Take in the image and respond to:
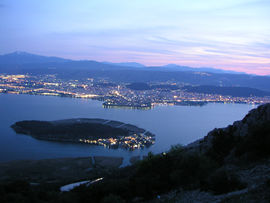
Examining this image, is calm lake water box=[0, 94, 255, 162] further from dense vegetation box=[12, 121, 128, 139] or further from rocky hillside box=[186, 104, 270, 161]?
rocky hillside box=[186, 104, 270, 161]

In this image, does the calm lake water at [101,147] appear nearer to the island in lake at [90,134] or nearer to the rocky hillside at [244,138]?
the island in lake at [90,134]

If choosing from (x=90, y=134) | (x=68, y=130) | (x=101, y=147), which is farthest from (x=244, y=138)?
(x=68, y=130)

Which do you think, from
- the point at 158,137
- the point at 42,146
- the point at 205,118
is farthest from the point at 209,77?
the point at 42,146

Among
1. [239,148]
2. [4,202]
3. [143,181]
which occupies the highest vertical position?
[239,148]

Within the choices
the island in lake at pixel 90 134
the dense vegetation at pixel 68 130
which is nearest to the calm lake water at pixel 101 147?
the island in lake at pixel 90 134

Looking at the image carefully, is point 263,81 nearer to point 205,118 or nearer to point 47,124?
point 205,118

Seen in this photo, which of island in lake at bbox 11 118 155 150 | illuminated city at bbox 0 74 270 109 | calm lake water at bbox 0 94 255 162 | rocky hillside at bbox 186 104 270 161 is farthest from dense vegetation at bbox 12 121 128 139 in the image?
illuminated city at bbox 0 74 270 109
